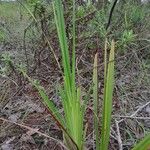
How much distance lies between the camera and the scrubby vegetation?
1438 mm

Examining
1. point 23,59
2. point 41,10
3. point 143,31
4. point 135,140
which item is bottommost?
point 135,140

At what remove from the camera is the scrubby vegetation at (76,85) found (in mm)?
1438

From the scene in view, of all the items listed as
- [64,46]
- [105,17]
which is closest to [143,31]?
[105,17]

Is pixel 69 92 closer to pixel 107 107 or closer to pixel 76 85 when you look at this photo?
pixel 107 107

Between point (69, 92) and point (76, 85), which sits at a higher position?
point (69, 92)

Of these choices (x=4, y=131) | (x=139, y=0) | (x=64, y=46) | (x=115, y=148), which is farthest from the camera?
(x=139, y=0)

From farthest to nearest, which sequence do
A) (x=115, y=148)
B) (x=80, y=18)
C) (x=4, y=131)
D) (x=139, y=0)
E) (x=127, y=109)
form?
(x=139, y=0) < (x=80, y=18) < (x=127, y=109) < (x=4, y=131) < (x=115, y=148)

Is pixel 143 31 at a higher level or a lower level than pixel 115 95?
higher

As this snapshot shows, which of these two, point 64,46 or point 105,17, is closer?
point 64,46

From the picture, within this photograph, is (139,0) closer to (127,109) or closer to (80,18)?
(80,18)

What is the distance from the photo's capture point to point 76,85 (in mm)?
2416

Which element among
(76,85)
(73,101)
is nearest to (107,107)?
(73,101)

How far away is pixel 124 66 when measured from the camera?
2686 mm

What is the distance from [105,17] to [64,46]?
1829 mm
